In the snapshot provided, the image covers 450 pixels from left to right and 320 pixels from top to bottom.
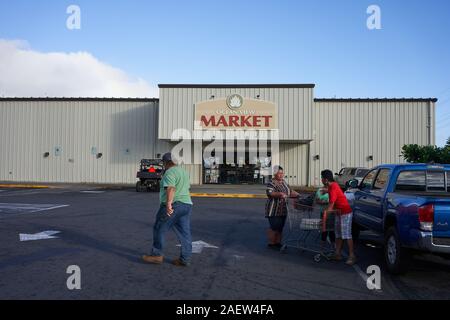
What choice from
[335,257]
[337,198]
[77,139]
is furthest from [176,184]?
[77,139]

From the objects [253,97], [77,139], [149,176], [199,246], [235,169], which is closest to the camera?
[199,246]

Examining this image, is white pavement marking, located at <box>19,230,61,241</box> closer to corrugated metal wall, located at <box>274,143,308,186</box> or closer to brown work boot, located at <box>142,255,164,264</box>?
brown work boot, located at <box>142,255,164,264</box>

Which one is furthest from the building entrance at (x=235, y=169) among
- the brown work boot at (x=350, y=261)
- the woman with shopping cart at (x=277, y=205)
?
the brown work boot at (x=350, y=261)

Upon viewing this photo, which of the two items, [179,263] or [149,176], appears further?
[149,176]

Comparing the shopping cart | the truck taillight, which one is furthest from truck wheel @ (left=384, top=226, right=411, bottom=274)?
the shopping cart

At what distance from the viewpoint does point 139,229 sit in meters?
10.4

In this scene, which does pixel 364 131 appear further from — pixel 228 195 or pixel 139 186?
pixel 139 186

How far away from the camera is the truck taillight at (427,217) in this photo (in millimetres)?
5773

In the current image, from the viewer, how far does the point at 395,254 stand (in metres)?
6.41

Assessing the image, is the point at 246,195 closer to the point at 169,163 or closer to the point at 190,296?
the point at 169,163

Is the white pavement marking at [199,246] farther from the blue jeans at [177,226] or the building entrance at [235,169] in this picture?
the building entrance at [235,169]

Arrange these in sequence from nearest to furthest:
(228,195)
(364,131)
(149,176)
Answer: (228,195) → (149,176) → (364,131)

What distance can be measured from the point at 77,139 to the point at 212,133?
37.2 ft
